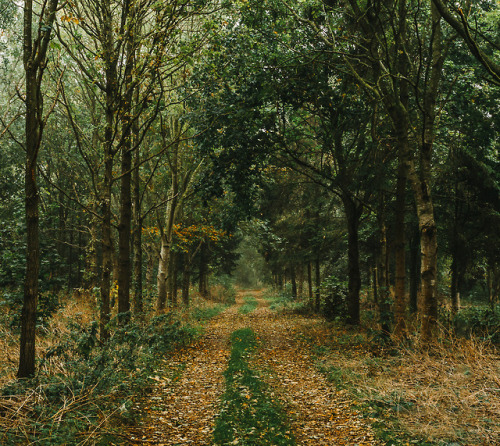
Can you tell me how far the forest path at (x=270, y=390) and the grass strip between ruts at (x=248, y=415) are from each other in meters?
0.15

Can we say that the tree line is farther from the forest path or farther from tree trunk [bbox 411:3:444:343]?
the forest path

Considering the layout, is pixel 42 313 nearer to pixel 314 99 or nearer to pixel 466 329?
pixel 314 99

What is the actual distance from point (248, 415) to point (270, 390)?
4.75 ft

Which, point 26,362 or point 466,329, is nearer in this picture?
point 26,362

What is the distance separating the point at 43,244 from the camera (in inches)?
425

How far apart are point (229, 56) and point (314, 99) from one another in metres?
2.92

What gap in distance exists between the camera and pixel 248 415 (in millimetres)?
5777

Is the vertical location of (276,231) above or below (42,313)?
above

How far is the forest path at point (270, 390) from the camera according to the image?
16.8ft

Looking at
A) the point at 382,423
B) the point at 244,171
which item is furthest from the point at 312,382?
the point at 244,171

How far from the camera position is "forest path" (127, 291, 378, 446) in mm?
5117

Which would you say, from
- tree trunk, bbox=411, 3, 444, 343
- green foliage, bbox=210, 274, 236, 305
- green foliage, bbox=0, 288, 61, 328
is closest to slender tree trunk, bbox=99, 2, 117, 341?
green foliage, bbox=0, 288, 61, 328

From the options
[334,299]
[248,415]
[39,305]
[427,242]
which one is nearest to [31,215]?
[248,415]

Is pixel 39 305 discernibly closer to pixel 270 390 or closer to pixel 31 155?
pixel 270 390
